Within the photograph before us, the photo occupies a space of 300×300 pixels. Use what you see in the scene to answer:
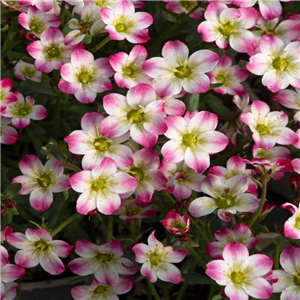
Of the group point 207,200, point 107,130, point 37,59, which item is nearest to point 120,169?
point 107,130

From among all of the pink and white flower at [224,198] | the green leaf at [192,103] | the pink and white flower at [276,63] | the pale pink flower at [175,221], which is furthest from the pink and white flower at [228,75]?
the pale pink flower at [175,221]

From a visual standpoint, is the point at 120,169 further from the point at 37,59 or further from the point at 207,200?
the point at 37,59

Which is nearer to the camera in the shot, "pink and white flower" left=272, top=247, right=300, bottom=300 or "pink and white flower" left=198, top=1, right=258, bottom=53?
"pink and white flower" left=272, top=247, right=300, bottom=300

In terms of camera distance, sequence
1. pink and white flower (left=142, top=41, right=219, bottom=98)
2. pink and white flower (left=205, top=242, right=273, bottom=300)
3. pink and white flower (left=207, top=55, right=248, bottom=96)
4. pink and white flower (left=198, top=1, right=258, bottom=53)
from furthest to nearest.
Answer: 1. pink and white flower (left=207, top=55, right=248, bottom=96)
2. pink and white flower (left=198, top=1, right=258, bottom=53)
3. pink and white flower (left=142, top=41, right=219, bottom=98)
4. pink and white flower (left=205, top=242, right=273, bottom=300)

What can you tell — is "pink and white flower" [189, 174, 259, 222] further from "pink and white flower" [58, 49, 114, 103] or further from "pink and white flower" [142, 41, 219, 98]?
"pink and white flower" [58, 49, 114, 103]

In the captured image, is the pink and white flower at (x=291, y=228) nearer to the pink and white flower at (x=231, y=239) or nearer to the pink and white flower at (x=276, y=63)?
the pink and white flower at (x=231, y=239)

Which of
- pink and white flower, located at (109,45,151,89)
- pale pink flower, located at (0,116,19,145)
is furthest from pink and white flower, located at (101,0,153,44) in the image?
pale pink flower, located at (0,116,19,145)

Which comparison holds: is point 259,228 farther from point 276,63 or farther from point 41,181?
point 41,181

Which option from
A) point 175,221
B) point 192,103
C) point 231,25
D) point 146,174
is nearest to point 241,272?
point 175,221
